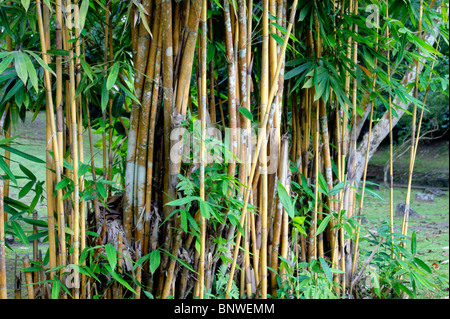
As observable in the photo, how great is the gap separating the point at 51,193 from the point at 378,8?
1222 millimetres

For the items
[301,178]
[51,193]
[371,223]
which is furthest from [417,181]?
[51,193]

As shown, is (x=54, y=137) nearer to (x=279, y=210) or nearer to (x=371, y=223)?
(x=279, y=210)

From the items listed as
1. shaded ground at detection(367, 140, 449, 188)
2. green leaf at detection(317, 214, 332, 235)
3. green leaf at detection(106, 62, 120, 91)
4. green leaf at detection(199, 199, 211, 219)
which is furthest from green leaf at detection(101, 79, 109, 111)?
shaded ground at detection(367, 140, 449, 188)

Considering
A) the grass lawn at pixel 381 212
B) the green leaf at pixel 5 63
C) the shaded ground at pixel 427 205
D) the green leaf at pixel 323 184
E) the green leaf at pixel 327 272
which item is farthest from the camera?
the shaded ground at pixel 427 205

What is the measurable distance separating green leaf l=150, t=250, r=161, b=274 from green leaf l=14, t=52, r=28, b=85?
568 millimetres

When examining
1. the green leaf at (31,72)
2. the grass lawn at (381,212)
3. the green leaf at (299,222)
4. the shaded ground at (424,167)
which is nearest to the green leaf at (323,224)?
the green leaf at (299,222)

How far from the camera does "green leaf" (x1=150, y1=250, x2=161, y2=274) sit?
1079 millimetres

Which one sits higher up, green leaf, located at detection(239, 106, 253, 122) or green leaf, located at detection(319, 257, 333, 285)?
green leaf, located at detection(239, 106, 253, 122)

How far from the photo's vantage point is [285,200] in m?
1.27

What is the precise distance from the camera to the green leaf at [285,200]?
1255 mm

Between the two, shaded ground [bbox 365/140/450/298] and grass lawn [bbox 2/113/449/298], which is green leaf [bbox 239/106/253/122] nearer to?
grass lawn [bbox 2/113/449/298]

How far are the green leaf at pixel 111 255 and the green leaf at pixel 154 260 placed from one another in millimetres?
104

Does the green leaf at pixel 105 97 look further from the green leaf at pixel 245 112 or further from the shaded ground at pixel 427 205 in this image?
the shaded ground at pixel 427 205

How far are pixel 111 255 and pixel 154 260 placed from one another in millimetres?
123
